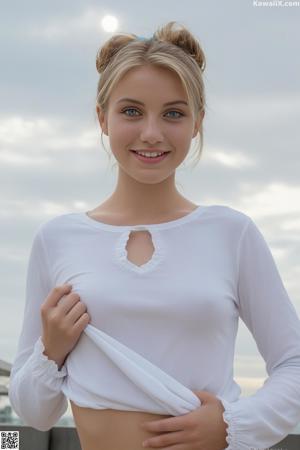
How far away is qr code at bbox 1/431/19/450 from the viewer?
362cm

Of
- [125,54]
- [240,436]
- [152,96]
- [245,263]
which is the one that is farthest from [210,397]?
[125,54]

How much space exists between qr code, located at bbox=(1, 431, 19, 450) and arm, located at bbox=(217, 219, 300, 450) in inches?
74.8

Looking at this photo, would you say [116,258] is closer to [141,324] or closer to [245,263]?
[141,324]

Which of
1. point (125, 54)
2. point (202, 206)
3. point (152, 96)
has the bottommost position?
point (202, 206)

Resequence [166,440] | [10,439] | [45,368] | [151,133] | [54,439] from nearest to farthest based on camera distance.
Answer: [166,440] < [151,133] < [45,368] < [10,439] < [54,439]

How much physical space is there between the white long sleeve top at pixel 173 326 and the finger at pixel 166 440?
0.06 m

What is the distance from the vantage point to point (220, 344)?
1.96m

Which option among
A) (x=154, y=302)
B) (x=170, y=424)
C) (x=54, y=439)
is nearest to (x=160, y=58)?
(x=154, y=302)

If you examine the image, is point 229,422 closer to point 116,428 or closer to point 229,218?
point 116,428

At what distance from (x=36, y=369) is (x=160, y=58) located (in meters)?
0.89

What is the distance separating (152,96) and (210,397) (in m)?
0.77

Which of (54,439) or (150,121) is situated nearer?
(150,121)

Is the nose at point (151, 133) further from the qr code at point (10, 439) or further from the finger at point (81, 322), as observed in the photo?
the qr code at point (10, 439)

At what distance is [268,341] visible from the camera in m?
2.04
